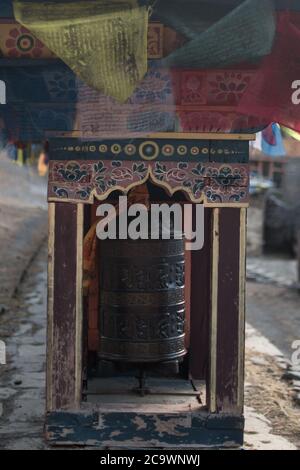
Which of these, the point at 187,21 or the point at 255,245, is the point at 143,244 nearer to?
the point at 187,21

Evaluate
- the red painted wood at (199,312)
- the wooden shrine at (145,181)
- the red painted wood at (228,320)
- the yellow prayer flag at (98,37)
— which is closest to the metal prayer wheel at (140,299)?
the wooden shrine at (145,181)

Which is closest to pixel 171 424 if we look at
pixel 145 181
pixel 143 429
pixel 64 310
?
pixel 143 429

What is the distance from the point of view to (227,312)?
235 inches

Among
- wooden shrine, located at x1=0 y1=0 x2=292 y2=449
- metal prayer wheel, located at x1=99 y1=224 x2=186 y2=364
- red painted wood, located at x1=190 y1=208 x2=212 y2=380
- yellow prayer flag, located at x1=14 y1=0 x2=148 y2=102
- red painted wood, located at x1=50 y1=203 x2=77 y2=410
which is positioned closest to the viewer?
yellow prayer flag, located at x1=14 y1=0 x2=148 y2=102

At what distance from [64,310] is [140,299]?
63cm

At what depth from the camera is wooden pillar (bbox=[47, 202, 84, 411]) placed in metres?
5.91

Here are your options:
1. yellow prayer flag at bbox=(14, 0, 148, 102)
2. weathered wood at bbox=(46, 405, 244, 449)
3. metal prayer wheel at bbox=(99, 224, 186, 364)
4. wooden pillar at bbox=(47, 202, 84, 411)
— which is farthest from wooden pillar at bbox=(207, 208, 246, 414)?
yellow prayer flag at bbox=(14, 0, 148, 102)

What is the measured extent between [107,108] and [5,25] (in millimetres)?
1062

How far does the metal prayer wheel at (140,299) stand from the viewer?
20.1ft

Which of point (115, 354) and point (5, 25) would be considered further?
point (115, 354)

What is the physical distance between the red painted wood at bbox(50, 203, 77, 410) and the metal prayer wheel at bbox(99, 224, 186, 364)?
414 mm

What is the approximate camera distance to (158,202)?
23.4ft

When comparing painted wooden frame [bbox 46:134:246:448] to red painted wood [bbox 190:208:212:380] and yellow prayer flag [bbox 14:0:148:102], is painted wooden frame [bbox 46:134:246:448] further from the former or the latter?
red painted wood [bbox 190:208:212:380]
